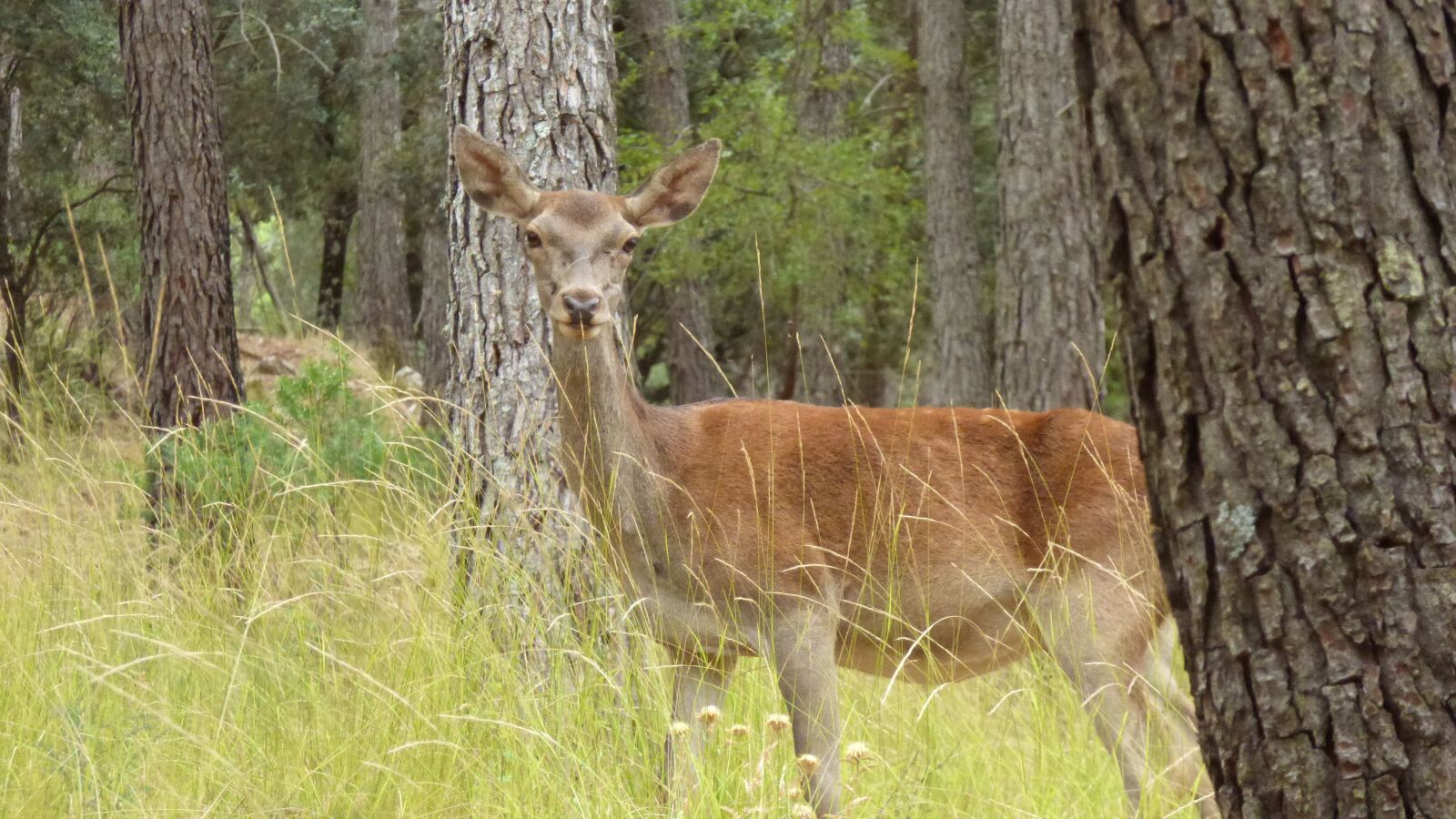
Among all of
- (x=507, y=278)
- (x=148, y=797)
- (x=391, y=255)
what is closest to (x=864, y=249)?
(x=391, y=255)

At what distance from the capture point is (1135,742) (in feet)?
17.8

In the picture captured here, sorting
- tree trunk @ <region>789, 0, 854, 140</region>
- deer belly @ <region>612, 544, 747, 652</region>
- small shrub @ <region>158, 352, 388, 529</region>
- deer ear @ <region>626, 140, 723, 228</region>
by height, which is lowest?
deer belly @ <region>612, 544, 747, 652</region>

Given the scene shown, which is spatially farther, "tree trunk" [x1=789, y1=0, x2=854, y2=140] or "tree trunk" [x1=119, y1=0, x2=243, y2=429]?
"tree trunk" [x1=789, y1=0, x2=854, y2=140]

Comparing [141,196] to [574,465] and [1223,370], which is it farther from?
Result: [1223,370]

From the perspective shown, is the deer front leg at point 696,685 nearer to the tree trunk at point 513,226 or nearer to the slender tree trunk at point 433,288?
the tree trunk at point 513,226

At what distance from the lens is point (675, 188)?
5832 mm

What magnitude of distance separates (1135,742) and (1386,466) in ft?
10.3

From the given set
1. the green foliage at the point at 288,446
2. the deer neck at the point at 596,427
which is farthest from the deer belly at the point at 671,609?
the green foliage at the point at 288,446

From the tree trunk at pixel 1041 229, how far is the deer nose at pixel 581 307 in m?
6.15

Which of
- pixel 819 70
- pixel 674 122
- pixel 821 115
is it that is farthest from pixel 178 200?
pixel 821 115

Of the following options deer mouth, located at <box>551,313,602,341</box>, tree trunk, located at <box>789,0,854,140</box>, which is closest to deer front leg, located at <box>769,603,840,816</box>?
deer mouth, located at <box>551,313,602,341</box>

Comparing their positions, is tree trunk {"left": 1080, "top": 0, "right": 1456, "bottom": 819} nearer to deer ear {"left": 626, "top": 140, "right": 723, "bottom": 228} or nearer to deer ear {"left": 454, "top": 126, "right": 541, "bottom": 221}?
deer ear {"left": 454, "top": 126, "right": 541, "bottom": 221}

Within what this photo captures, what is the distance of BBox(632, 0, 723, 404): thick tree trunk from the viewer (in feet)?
55.8

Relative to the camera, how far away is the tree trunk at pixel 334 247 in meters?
25.2
